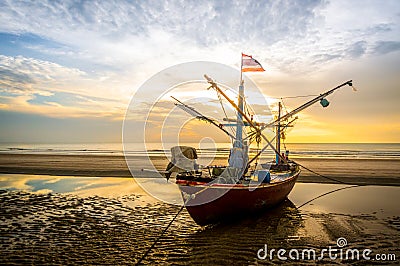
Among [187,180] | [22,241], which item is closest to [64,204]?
[22,241]

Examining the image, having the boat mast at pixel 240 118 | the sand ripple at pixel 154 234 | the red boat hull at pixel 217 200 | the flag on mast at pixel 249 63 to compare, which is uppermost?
the flag on mast at pixel 249 63

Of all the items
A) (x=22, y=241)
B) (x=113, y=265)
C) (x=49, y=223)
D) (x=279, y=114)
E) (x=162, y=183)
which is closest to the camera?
(x=113, y=265)

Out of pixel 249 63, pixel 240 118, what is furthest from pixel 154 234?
pixel 249 63

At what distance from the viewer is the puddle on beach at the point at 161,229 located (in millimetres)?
8836

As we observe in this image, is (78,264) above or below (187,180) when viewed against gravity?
below

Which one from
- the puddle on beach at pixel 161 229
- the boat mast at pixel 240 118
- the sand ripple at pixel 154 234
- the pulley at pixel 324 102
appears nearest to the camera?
the sand ripple at pixel 154 234

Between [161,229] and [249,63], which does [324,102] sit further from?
[161,229]

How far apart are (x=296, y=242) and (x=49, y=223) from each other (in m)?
9.73

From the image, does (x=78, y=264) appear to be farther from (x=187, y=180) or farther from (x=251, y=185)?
(x=251, y=185)

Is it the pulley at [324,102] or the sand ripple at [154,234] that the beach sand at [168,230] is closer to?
the sand ripple at [154,234]

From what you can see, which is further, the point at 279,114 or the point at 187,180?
the point at 279,114

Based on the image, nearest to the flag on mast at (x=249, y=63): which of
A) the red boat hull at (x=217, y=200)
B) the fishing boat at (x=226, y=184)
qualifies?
the fishing boat at (x=226, y=184)

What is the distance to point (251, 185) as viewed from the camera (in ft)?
41.2

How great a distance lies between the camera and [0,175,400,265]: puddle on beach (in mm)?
8836
